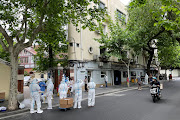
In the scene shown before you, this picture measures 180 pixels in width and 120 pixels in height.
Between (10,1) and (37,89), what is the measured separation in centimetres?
538

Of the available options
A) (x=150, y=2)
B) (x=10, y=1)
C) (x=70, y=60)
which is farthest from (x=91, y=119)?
(x=150, y=2)

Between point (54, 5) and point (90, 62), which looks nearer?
point (54, 5)

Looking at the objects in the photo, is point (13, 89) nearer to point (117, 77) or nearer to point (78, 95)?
point (78, 95)

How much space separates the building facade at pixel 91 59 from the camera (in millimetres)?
17422

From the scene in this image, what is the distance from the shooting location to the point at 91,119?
6.59m

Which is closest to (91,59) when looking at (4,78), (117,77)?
(117,77)

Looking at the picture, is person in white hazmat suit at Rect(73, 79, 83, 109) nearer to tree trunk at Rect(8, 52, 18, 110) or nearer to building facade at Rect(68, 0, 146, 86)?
tree trunk at Rect(8, 52, 18, 110)

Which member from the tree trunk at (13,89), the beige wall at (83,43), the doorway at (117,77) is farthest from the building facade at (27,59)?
the tree trunk at (13,89)

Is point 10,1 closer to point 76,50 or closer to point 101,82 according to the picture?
point 76,50

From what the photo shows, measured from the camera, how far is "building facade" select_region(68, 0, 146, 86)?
17.4 m

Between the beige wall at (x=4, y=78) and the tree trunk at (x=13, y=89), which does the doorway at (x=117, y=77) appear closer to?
the beige wall at (x=4, y=78)

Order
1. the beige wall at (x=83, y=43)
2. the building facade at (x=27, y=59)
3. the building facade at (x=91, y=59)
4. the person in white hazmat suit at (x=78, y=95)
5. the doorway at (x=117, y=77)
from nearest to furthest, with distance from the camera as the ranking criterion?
the person in white hazmat suit at (x=78, y=95), the beige wall at (x=83, y=43), the building facade at (x=91, y=59), the doorway at (x=117, y=77), the building facade at (x=27, y=59)

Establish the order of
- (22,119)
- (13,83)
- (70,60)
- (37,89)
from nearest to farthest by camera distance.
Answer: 1. (22,119)
2. (37,89)
3. (13,83)
4. (70,60)

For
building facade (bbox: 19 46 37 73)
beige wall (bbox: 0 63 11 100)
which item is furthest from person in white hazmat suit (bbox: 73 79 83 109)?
building facade (bbox: 19 46 37 73)
